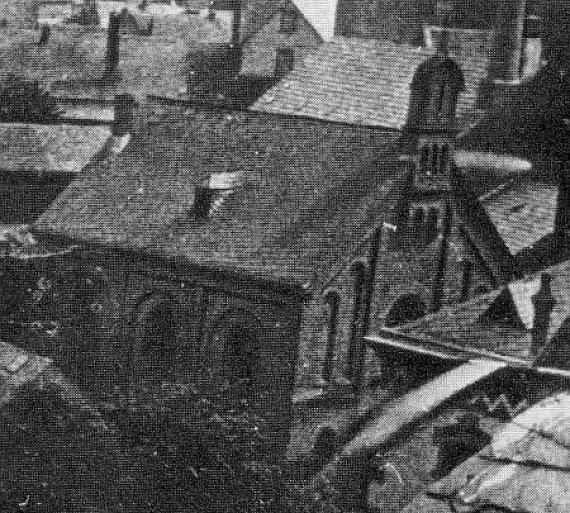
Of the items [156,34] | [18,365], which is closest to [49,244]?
[18,365]

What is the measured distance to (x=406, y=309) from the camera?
117ft

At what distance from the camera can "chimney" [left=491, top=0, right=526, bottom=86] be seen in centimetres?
4944

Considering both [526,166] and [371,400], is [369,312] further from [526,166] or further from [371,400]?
[526,166]

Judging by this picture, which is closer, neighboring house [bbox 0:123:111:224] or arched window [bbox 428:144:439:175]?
arched window [bbox 428:144:439:175]

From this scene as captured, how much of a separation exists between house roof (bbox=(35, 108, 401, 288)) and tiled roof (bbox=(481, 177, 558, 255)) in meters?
7.87

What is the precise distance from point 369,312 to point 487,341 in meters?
7.85

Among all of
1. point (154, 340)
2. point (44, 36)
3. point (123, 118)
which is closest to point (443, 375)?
point (154, 340)

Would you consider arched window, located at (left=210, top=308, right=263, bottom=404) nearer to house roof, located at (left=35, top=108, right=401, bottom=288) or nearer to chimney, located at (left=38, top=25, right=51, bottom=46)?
house roof, located at (left=35, top=108, right=401, bottom=288)

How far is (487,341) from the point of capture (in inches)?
1033

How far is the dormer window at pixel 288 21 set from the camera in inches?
2901

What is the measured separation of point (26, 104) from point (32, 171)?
1815 cm

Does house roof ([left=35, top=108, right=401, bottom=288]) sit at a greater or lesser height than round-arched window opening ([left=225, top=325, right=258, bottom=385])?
greater

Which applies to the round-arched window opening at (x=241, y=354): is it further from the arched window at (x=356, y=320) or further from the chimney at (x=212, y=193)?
the chimney at (x=212, y=193)

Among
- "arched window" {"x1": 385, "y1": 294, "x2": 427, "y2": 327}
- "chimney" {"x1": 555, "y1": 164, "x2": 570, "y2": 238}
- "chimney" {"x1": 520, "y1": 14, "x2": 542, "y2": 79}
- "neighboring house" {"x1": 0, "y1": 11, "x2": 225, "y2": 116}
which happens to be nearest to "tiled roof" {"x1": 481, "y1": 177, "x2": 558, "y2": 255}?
"chimney" {"x1": 555, "y1": 164, "x2": 570, "y2": 238}
